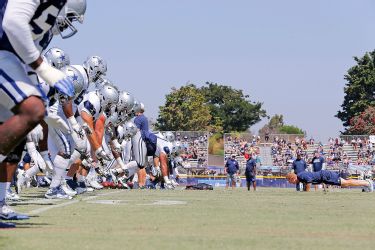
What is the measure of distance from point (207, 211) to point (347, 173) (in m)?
38.7

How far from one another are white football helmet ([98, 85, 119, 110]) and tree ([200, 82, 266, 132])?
9460 centimetres

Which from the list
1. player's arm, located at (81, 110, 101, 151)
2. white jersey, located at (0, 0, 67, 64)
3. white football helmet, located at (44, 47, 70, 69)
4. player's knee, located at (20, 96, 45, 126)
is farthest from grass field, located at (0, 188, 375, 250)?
player's arm, located at (81, 110, 101, 151)

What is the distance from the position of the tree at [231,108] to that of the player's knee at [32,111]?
105m

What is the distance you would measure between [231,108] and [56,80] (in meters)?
110

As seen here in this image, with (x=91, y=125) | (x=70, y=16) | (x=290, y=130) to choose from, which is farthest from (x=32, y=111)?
(x=290, y=130)

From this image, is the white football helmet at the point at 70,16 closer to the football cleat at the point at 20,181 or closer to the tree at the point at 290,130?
the football cleat at the point at 20,181

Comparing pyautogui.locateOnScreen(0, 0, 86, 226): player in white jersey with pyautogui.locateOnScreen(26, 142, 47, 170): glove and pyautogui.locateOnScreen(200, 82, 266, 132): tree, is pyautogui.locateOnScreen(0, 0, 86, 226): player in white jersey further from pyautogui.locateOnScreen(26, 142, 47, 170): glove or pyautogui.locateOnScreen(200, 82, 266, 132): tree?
pyautogui.locateOnScreen(200, 82, 266, 132): tree

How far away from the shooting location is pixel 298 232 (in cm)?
621

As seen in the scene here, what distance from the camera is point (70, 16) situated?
31.2ft

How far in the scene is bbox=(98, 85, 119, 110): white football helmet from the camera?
16812mm

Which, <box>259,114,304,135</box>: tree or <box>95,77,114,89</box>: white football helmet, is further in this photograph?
<box>259,114,304,135</box>: tree

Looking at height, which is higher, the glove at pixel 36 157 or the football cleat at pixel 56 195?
the glove at pixel 36 157

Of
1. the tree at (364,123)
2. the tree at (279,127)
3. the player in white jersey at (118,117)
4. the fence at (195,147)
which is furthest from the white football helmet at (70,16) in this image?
the tree at (279,127)

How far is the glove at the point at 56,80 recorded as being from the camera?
6535mm
